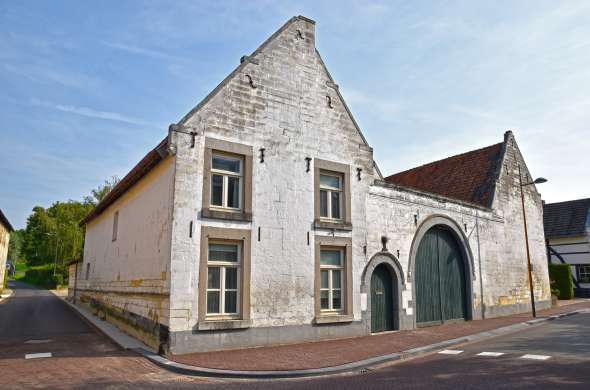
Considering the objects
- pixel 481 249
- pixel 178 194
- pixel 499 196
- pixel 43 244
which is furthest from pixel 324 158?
pixel 43 244

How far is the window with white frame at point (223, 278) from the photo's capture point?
10.4 metres

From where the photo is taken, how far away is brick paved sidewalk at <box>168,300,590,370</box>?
8.69 m

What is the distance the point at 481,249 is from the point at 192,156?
43.6ft

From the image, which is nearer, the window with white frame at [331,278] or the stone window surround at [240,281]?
the stone window surround at [240,281]

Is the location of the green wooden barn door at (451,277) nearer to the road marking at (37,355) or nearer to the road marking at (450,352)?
the road marking at (450,352)

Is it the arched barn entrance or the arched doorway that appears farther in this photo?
the arched barn entrance

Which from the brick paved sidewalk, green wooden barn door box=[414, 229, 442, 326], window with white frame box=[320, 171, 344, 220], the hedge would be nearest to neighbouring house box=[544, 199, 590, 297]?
the hedge

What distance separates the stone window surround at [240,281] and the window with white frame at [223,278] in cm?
14

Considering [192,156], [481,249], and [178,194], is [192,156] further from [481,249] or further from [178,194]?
[481,249]

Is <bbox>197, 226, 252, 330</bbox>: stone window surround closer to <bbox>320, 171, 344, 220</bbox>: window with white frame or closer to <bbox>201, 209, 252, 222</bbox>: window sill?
<bbox>201, 209, 252, 222</bbox>: window sill

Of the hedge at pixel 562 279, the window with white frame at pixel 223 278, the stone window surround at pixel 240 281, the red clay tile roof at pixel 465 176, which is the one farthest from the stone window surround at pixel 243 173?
the hedge at pixel 562 279

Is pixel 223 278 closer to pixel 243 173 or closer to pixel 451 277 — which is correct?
pixel 243 173

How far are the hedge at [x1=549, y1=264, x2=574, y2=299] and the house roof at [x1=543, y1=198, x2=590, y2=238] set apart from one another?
12.5ft

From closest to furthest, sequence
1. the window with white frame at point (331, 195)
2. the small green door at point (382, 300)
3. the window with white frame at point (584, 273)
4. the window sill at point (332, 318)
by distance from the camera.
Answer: the window sill at point (332, 318) < the window with white frame at point (331, 195) < the small green door at point (382, 300) < the window with white frame at point (584, 273)
